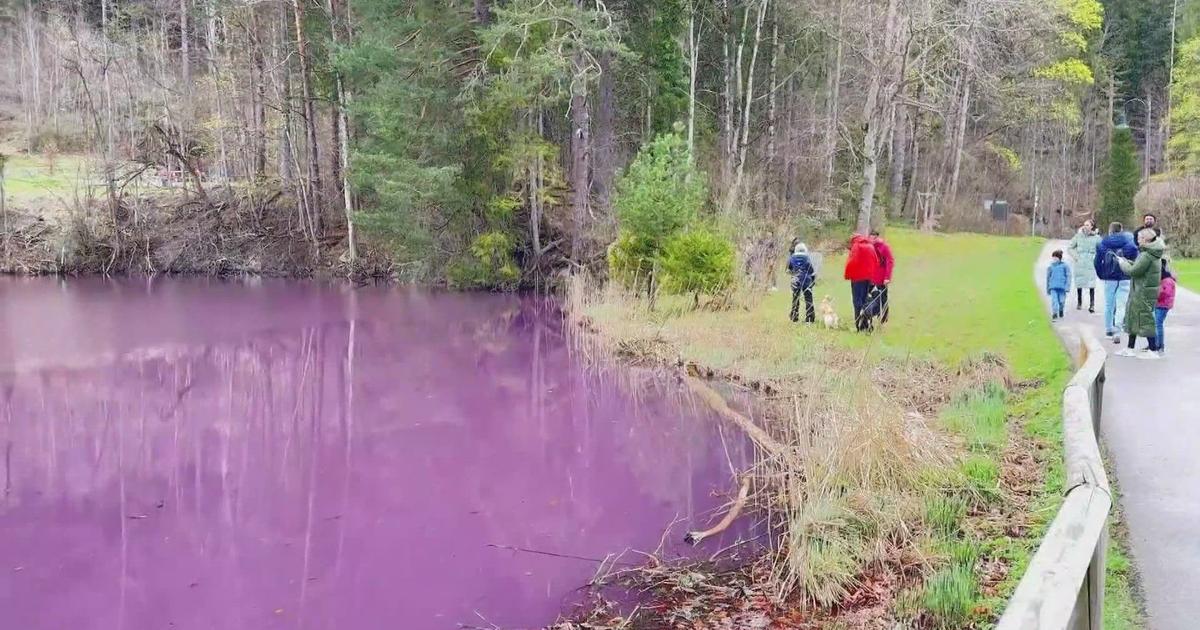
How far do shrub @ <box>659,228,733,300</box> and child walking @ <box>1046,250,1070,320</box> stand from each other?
218 inches

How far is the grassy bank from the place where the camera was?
20.1ft

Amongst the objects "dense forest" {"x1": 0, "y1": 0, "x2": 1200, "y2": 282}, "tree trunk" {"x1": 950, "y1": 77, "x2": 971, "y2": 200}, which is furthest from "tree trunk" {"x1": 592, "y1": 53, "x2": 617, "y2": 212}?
"tree trunk" {"x1": 950, "y1": 77, "x2": 971, "y2": 200}

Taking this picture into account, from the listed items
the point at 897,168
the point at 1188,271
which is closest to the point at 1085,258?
the point at 1188,271

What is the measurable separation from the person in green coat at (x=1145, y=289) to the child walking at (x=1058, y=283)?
318 centimetres

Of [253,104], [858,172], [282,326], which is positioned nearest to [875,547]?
[282,326]

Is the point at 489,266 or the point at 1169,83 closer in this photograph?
the point at 489,266

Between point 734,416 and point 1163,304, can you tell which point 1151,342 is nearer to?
point 1163,304

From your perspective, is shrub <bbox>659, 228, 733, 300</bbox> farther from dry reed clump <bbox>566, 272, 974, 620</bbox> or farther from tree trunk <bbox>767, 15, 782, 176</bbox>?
tree trunk <bbox>767, 15, 782, 176</bbox>

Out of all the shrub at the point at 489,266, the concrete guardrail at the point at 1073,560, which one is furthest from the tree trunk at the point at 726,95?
the concrete guardrail at the point at 1073,560

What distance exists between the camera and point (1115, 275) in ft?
38.4

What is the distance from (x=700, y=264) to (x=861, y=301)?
13.3 feet

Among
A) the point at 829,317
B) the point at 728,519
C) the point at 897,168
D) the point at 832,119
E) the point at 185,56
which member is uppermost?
the point at 185,56

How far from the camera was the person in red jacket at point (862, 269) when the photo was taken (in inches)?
542

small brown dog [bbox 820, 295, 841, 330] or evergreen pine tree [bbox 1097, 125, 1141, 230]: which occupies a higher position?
evergreen pine tree [bbox 1097, 125, 1141, 230]
